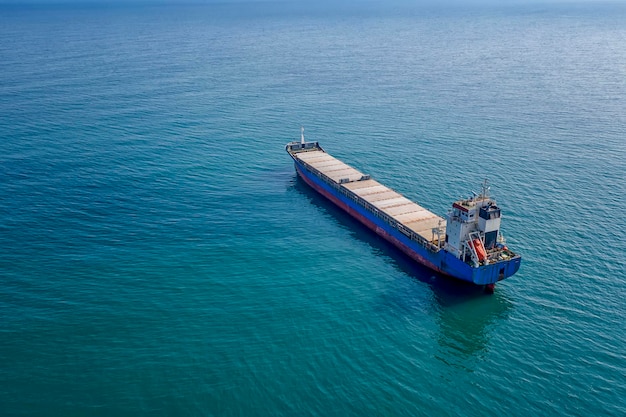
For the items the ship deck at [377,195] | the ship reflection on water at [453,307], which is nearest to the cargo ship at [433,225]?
the ship deck at [377,195]

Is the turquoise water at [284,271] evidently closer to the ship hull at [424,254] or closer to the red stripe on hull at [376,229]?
the red stripe on hull at [376,229]

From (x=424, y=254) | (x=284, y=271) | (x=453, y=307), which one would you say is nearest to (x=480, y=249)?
(x=424, y=254)

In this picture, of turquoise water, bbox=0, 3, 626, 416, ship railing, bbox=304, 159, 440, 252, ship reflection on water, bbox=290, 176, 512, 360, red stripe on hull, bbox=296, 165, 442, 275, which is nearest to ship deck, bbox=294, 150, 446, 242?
ship railing, bbox=304, 159, 440, 252

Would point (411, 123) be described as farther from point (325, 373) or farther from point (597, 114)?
point (325, 373)

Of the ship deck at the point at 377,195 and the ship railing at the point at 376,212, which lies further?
the ship deck at the point at 377,195

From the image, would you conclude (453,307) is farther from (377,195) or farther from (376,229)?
(377,195)

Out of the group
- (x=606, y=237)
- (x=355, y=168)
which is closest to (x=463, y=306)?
(x=606, y=237)

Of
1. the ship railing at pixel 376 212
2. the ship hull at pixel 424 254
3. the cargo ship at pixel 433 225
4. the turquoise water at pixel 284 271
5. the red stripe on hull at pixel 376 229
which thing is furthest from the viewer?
the red stripe on hull at pixel 376 229
